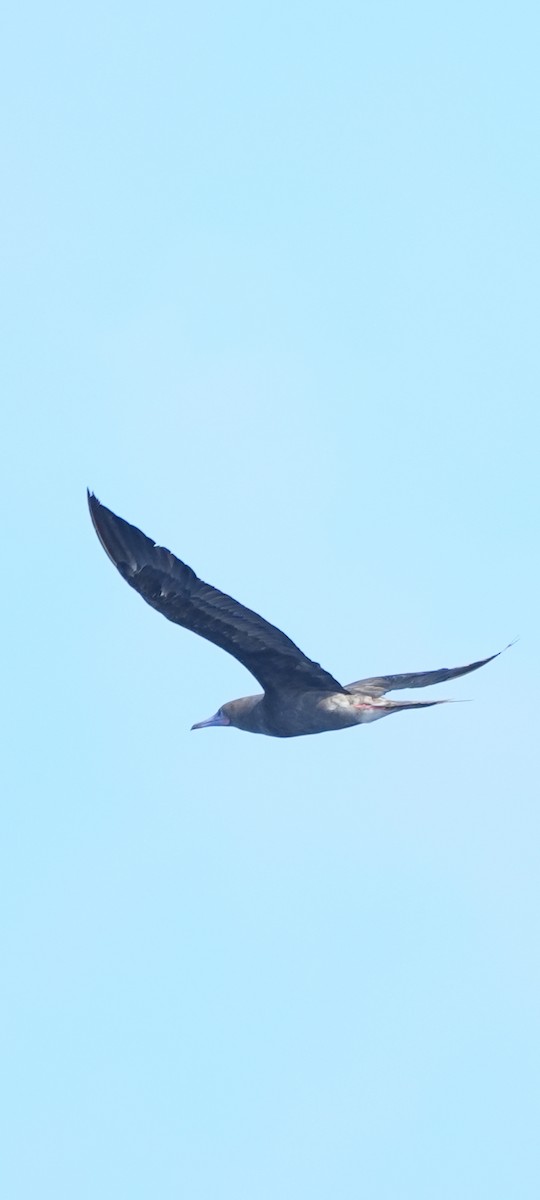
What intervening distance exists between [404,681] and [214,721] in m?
2.20

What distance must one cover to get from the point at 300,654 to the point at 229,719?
82.7 inches

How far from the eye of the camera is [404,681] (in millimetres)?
20531

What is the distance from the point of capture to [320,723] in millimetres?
19938

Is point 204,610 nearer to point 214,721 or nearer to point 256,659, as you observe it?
point 256,659

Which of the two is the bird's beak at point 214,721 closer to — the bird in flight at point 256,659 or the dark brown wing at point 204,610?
the bird in flight at point 256,659

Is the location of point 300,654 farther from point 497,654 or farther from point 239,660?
point 497,654

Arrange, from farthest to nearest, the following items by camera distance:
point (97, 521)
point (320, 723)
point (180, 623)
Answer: point (320, 723) → point (180, 623) → point (97, 521)

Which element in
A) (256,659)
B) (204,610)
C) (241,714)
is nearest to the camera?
(204,610)

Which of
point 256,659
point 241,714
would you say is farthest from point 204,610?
point 241,714

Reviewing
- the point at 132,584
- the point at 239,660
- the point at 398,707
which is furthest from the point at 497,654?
the point at 132,584

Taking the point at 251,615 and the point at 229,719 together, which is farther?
the point at 229,719

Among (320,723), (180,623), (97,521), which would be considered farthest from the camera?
(320,723)

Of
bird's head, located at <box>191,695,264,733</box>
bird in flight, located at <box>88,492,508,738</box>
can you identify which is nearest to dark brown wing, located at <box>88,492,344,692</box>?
bird in flight, located at <box>88,492,508,738</box>

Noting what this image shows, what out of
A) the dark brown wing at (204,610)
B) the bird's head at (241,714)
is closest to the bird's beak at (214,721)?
the bird's head at (241,714)
